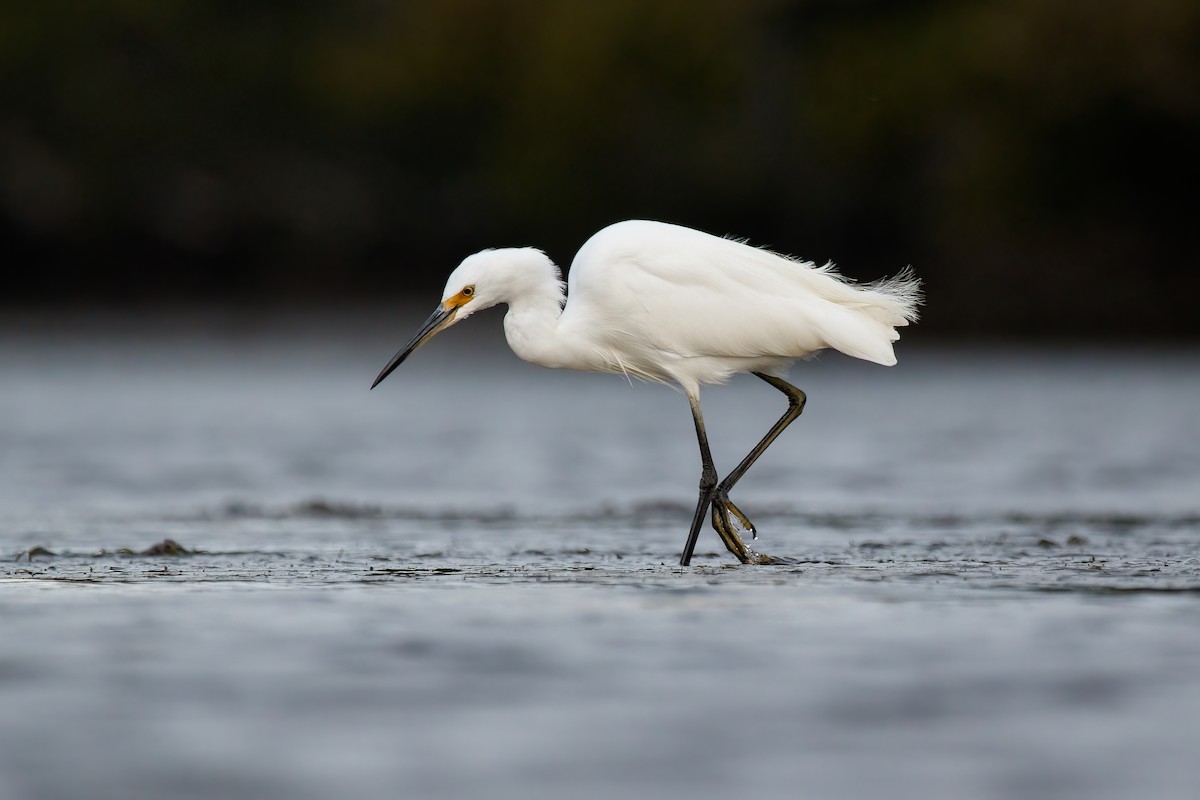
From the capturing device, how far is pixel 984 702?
547cm

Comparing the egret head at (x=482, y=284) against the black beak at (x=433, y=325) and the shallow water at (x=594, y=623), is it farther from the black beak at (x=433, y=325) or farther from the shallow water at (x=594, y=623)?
the shallow water at (x=594, y=623)

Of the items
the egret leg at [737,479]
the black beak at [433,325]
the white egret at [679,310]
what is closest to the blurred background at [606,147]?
the egret leg at [737,479]

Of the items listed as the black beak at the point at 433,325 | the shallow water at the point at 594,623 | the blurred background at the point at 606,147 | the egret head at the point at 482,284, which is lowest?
the shallow water at the point at 594,623

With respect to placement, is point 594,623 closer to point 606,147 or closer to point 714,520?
point 714,520

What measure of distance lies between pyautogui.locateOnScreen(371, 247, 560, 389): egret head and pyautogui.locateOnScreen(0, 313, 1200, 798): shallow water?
3.56 ft

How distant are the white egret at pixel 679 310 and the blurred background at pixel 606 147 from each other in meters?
28.0

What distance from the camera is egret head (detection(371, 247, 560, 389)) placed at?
31.1ft

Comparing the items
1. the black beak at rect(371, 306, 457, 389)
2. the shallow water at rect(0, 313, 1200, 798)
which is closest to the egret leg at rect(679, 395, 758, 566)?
the shallow water at rect(0, 313, 1200, 798)

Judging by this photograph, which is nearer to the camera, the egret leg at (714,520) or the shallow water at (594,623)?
the shallow water at (594,623)

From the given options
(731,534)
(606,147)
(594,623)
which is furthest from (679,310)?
(606,147)

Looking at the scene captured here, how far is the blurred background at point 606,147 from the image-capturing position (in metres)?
42.7

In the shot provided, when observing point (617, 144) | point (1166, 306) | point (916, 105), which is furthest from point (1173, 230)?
point (617, 144)

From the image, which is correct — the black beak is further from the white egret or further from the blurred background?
the blurred background

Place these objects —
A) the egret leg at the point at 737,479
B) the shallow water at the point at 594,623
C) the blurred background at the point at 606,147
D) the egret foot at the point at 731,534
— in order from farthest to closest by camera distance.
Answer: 1. the blurred background at the point at 606,147
2. the egret leg at the point at 737,479
3. the egret foot at the point at 731,534
4. the shallow water at the point at 594,623
